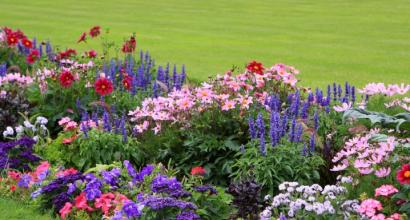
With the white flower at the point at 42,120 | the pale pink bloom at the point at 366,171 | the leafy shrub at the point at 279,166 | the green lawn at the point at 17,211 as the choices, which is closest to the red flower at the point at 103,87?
the white flower at the point at 42,120

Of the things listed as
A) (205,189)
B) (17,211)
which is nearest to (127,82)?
(17,211)

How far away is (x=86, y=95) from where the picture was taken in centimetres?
969

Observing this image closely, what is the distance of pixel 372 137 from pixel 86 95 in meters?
4.15

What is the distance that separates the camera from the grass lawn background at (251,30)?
15.5 meters

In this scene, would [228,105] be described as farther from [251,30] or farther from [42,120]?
[251,30]

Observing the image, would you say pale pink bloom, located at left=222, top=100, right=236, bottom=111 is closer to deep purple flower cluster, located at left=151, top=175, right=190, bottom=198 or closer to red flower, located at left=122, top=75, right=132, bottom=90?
deep purple flower cluster, located at left=151, top=175, right=190, bottom=198

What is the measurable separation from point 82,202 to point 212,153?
1.60 m

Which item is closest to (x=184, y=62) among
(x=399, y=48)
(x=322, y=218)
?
(x=399, y=48)

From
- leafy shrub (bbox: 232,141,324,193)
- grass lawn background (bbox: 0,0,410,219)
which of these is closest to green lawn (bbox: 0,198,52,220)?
leafy shrub (bbox: 232,141,324,193)

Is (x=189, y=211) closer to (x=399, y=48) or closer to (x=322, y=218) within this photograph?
(x=322, y=218)

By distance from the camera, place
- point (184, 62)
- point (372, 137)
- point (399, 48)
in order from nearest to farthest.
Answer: point (372, 137), point (184, 62), point (399, 48)

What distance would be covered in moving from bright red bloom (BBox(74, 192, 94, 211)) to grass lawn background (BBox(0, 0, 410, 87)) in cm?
756

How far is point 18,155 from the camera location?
803 cm

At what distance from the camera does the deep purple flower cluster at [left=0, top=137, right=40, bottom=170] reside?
26.1 ft
